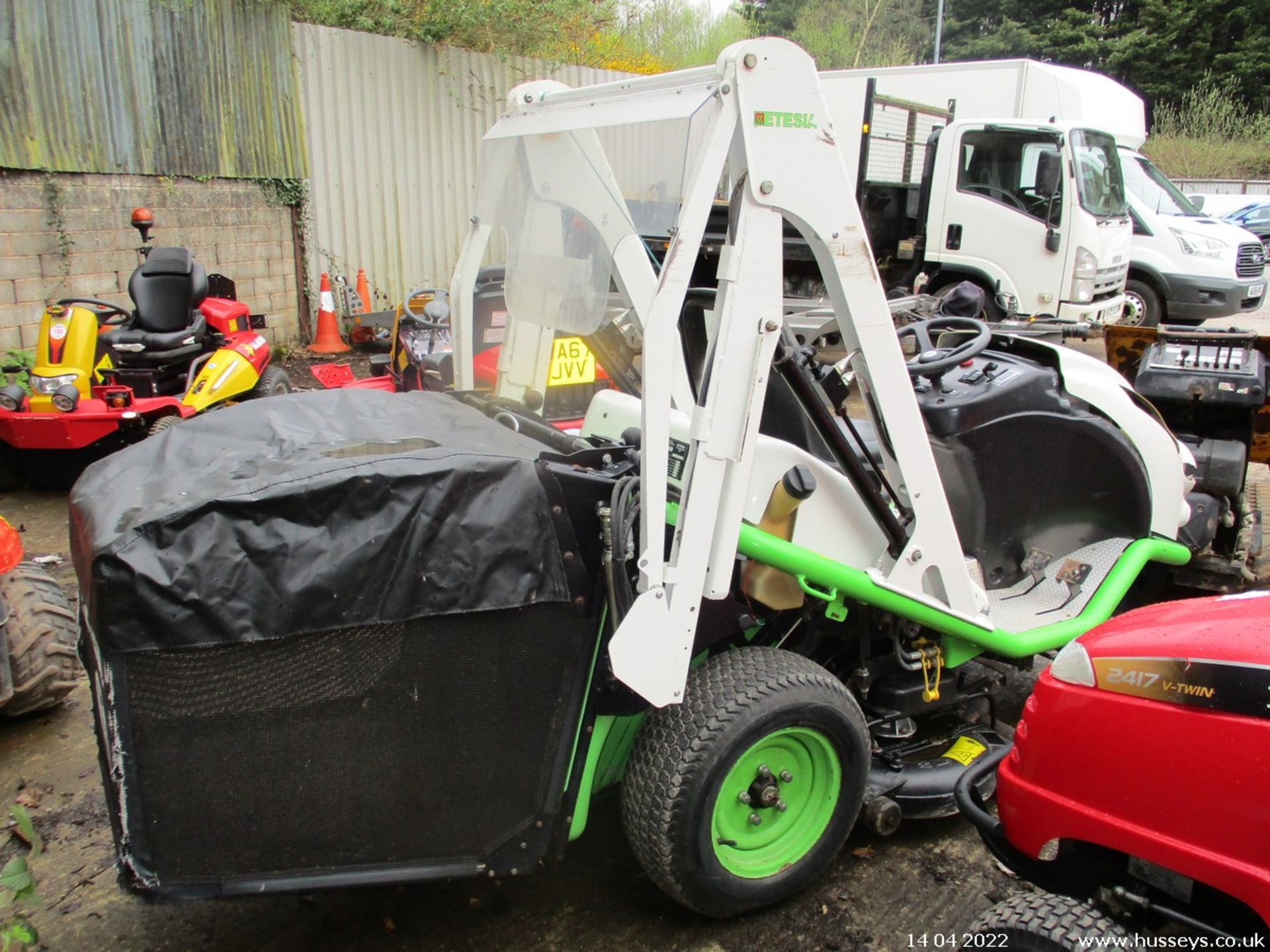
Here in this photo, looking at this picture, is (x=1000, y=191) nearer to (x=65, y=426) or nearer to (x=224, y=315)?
(x=224, y=315)

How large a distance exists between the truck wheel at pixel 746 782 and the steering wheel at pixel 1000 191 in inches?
345

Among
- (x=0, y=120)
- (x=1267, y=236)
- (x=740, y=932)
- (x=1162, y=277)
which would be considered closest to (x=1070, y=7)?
(x=1267, y=236)

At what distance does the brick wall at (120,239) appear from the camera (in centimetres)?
714

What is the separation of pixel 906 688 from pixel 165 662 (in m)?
2.08

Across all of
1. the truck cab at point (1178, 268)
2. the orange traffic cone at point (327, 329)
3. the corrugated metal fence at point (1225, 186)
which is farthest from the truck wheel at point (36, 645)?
the corrugated metal fence at point (1225, 186)

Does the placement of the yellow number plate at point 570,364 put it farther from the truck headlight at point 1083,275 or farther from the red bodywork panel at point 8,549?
the truck headlight at point 1083,275

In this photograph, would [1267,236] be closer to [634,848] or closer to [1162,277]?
[1162,277]

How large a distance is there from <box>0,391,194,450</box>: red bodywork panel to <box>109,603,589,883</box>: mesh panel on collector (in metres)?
4.58

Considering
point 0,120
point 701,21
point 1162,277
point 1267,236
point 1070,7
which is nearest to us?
point 0,120

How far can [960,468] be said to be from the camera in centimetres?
330

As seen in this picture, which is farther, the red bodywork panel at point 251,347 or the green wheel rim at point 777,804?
the red bodywork panel at point 251,347

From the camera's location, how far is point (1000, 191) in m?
10.2

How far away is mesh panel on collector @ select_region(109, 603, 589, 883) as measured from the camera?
1.98m

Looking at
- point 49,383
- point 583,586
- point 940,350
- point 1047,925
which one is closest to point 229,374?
point 49,383
